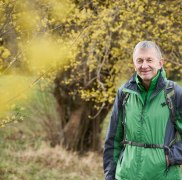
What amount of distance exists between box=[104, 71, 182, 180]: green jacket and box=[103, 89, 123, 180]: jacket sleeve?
0.34ft

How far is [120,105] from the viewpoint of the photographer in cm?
339

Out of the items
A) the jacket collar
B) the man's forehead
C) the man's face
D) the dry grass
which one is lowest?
the dry grass

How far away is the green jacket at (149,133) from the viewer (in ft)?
10.3

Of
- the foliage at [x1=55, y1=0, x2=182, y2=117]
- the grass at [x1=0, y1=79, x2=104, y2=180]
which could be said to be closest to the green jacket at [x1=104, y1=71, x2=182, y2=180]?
the foliage at [x1=55, y1=0, x2=182, y2=117]

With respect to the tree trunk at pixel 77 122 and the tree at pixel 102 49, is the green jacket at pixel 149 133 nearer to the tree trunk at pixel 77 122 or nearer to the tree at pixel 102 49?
→ the tree at pixel 102 49

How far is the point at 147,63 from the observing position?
326 centimetres

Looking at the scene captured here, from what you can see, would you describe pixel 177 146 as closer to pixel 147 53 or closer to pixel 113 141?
pixel 113 141

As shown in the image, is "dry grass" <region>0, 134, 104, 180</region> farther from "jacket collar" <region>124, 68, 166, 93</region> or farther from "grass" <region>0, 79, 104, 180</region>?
"jacket collar" <region>124, 68, 166, 93</region>

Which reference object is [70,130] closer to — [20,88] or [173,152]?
[20,88]

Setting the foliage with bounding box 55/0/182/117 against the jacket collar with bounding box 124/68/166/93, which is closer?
the jacket collar with bounding box 124/68/166/93

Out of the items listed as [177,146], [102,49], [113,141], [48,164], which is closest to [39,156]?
[48,164]

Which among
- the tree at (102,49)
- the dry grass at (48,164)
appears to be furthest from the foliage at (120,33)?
the dry grass at (48,164)

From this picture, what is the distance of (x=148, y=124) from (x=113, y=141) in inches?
15.4

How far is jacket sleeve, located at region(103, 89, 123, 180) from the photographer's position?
3.39 m
